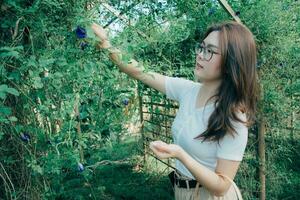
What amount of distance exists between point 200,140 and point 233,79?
0.28 meters

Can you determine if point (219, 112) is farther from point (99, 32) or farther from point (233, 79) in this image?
point (99, 32)

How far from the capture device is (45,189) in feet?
6.81

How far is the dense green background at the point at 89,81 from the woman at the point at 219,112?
7.3 inches

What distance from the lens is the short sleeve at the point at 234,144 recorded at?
1.57m

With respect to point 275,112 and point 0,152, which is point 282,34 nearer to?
point 275,112

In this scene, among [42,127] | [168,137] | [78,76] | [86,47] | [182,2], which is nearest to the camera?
[78,76]

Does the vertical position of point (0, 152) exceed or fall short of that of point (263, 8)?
it falls short

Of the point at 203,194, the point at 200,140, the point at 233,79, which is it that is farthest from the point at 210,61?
the point at 203,194

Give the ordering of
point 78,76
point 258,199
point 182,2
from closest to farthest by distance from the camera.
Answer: point 78,76, point 182,2, point 258,199

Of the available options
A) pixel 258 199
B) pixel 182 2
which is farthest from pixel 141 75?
pixel 258 199

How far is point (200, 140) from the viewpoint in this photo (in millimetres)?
1677

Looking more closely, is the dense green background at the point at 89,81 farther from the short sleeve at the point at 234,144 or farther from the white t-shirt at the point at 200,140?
the short sleeve at the point at 234,144

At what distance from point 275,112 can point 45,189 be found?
81.1 inches

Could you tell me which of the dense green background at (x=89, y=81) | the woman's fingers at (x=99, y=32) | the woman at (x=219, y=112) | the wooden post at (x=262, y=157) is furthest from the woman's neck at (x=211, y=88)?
the wooden post at (x=262, y=157)
